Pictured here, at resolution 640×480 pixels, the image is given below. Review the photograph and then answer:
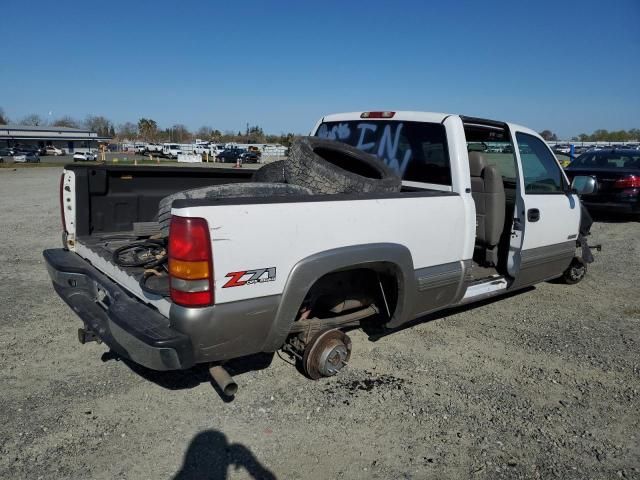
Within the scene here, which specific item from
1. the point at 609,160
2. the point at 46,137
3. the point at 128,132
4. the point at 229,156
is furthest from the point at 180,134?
the point at 609,160

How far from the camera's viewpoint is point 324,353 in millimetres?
3408

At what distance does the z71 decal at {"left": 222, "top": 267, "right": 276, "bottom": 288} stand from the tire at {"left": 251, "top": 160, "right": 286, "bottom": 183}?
5.64ft

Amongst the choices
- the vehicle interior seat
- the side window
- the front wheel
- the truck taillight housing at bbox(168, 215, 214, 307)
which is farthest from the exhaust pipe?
the front wheel

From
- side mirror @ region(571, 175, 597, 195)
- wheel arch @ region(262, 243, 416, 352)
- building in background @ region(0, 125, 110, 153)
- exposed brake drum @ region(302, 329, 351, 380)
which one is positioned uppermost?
side mirror @ region(571, 175, 597, 195)

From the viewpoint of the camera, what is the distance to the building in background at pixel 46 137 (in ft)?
284

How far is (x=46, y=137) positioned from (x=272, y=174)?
3963 inches

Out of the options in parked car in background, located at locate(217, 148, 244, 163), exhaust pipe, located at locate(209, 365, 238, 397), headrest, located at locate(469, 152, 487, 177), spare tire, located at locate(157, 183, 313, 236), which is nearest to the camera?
exhaust pipe, located at locate(209, 365, 238, 397)

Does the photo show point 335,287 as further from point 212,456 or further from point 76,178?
point 76,178

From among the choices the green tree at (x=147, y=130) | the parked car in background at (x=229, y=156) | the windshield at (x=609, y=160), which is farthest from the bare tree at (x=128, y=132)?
the windshield at (x=609, y=160)

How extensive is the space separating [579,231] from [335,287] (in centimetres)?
373

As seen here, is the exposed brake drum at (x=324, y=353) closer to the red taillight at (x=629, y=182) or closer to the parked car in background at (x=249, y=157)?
the red taillight at (x=629, y=182)

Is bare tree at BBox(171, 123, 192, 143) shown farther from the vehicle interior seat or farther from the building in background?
the vehicle interior seat

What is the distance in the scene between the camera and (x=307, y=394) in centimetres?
341

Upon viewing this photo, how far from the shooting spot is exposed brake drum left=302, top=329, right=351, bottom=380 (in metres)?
3.39
